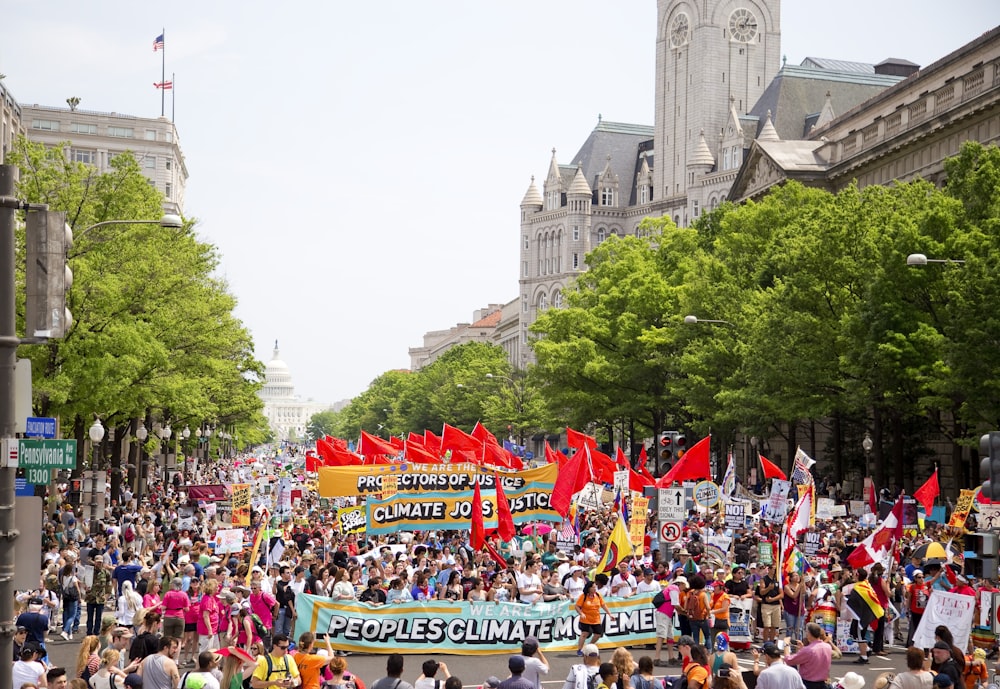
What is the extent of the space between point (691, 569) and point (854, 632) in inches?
135

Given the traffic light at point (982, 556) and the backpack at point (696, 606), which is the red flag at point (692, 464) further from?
the backpack at point (696, 606)

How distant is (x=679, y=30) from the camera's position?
5595 inches

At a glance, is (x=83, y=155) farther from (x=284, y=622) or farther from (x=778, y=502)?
(x=284, y=622)

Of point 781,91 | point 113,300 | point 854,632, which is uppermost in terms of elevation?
point 781,91

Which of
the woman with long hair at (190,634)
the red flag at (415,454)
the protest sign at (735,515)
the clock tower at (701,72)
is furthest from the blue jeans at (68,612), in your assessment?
the clock tower at (701,72)

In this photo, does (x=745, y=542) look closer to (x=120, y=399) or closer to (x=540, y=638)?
(x=540, y=638)

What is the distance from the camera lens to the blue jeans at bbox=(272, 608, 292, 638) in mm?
21234

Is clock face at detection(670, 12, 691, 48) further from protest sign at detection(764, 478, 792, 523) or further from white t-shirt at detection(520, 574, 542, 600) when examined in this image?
white t-shirt at detection(520, 574, 542, 600)

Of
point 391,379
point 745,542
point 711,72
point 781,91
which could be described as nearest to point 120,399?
point 745,542

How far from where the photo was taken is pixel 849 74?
124 m

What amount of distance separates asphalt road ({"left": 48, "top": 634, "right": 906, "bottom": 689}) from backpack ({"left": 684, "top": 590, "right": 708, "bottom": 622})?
82cm

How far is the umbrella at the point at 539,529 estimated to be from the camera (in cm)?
3297

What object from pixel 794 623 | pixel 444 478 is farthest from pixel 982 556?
pixel 444 478

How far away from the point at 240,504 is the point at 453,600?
435 inches
